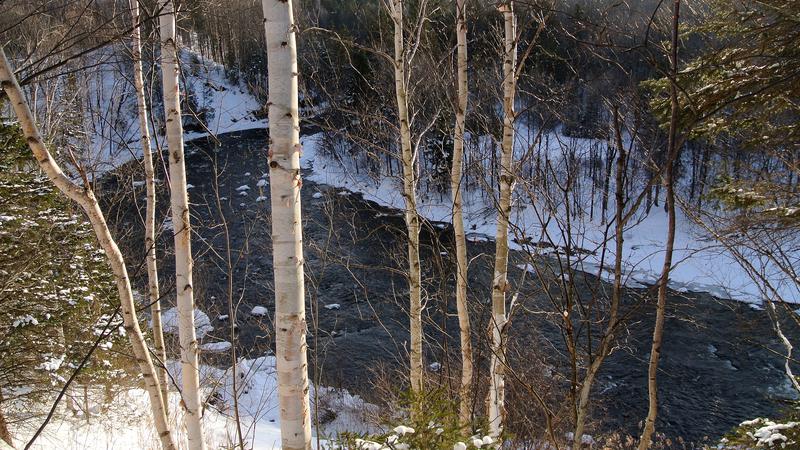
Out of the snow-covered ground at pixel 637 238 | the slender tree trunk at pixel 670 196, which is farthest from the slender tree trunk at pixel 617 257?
the snow-covered ground at pixel 637 238

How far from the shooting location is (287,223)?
2.46 meters

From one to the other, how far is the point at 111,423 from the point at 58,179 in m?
7.34

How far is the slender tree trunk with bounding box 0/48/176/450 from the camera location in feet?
7.47

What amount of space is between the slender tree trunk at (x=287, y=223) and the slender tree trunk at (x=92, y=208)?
82 cm

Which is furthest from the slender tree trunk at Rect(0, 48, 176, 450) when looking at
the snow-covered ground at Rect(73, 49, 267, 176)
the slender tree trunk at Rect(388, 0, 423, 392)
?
the slender tree trunk at Rect(388, 0, 423, 392)

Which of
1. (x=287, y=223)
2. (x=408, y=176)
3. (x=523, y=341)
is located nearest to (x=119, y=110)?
(x=408, y=176)

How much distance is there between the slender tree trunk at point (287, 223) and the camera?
2406 millimetres

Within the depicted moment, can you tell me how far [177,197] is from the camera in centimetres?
386

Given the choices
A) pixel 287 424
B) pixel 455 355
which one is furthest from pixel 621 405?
pixel 287 424

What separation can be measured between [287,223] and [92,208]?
0.89m

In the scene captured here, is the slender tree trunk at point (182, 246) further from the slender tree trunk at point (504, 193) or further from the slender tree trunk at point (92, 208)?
the slender tree trunk at point (504, 193)

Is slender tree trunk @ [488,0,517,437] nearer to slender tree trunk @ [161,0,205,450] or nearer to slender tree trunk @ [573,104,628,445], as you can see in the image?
slender tree trunk @ [573,104,628,445]

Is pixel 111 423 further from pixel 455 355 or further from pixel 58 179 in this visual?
pixel 58 179

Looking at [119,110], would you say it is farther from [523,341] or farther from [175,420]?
[523,341]
